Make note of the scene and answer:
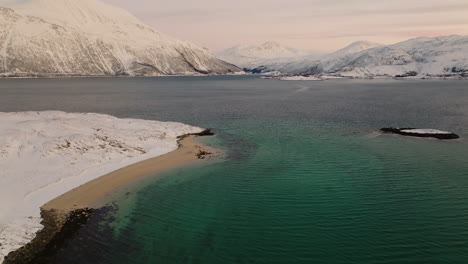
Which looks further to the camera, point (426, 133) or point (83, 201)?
point (426, 133)

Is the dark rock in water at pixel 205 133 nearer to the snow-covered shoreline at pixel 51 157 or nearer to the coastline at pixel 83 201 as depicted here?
the snow-covered shoreline at pixel 51 157

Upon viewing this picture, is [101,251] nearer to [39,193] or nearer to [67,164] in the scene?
[39,193]

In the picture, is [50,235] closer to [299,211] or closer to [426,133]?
[299,211]

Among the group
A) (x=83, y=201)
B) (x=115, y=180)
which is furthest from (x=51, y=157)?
(x=83, y=201)

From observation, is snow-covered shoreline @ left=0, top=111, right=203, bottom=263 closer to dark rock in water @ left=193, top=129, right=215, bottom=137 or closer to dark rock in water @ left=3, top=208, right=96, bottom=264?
dark rock in water @ left=3, top=208, right=96, bottom=264

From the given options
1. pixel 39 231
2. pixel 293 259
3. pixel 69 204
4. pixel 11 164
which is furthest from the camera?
pixel 11 164

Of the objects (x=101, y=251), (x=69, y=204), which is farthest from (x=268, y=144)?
(x=101, y=251)

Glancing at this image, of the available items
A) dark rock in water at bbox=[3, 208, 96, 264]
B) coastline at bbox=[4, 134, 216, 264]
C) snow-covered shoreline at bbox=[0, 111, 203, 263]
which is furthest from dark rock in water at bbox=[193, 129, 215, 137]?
dark rock in water at bbox=[3, 208, 96, 264]
